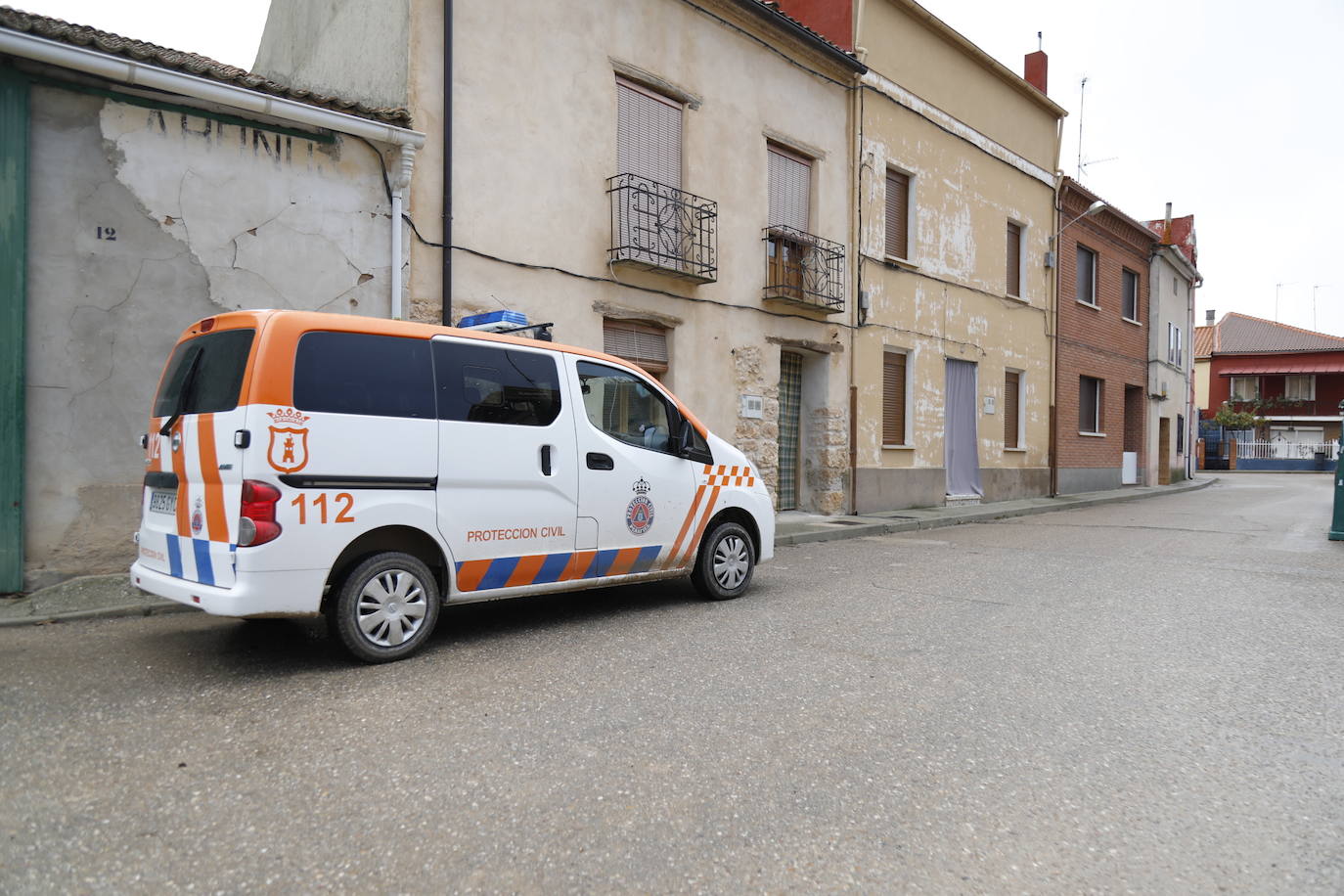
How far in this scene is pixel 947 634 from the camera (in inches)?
213

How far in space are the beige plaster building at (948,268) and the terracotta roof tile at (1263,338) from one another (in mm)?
37875

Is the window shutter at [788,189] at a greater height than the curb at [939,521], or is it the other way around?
the window shutter at [788,189]

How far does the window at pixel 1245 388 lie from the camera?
1869 inches

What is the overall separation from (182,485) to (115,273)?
3148 millimetres

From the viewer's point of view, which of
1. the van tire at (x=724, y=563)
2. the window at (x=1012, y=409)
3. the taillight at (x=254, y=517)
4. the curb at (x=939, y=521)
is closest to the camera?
the taillight at (x=254, y=517)

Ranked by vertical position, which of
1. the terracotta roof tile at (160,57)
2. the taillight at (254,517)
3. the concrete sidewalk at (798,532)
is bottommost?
the concrete sidewalk at (798,532)

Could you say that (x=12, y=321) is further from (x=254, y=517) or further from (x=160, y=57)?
(x=254, y=517)

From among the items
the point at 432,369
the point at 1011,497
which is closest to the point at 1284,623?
the point at 432,369

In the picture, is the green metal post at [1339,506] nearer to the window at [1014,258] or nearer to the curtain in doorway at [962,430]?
the curtain in doorway at [962,430]

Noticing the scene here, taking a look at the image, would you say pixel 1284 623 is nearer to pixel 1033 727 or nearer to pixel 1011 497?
pixel 1033 727

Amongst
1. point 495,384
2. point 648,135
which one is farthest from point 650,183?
point 495,384

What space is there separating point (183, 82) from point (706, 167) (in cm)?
656

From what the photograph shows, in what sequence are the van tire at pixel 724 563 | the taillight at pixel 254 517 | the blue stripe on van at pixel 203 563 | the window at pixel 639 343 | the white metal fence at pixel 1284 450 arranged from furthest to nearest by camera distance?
the white metal fence at pixel 1284 450 → the window at pixel 639 343 → the van tire at pixel 724 563 → the blue stripe on van at pixel 203 563 → the taillight at pixel 254 517

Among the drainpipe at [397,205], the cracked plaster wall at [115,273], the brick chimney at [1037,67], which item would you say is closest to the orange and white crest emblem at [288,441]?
the cracked plaster wall at [115,273]
